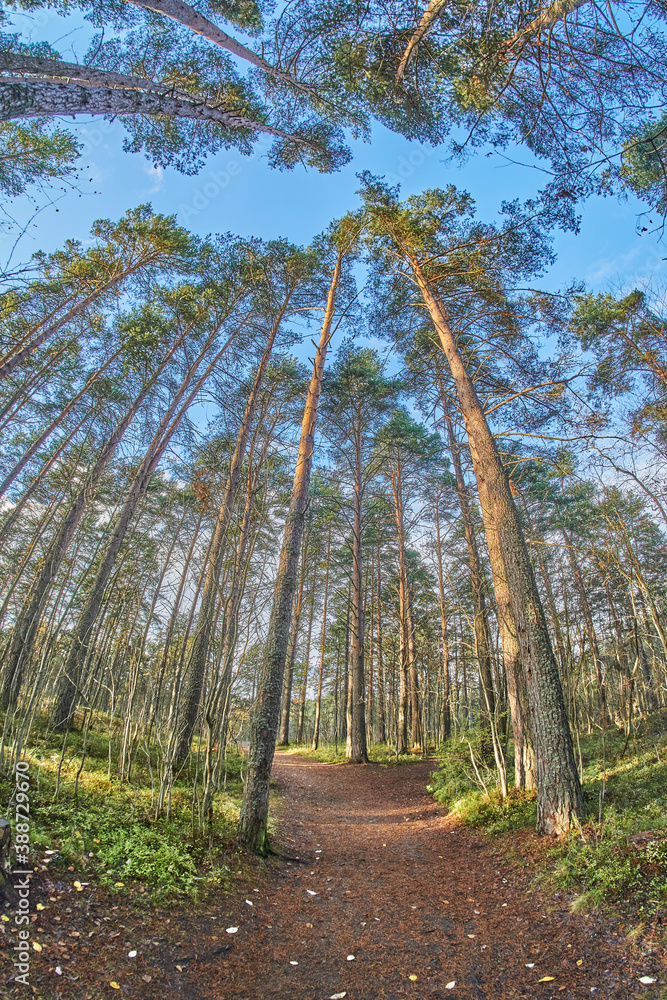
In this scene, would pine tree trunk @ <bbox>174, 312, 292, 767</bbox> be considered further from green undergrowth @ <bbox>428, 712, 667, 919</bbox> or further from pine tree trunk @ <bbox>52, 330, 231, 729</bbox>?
green undergrowth @ <bbox>428, 712, 667, 919</bbox>

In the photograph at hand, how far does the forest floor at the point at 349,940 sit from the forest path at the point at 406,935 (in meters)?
0.01

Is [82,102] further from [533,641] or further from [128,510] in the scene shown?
[533,641]

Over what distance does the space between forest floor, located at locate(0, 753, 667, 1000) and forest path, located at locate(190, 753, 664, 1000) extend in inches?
0.5

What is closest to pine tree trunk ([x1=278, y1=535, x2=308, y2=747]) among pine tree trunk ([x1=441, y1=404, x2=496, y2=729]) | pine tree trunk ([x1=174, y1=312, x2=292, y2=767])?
pine tree trunk ([x1=441, y1=404, x2=496, y2=729])

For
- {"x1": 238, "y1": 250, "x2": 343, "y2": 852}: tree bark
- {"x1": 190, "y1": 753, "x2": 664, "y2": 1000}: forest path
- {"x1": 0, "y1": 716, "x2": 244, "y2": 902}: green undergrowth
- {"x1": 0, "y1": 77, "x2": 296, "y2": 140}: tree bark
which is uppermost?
{"x1": 0, "y1": 77, "x2": 296, "y2": 140}: tree bark

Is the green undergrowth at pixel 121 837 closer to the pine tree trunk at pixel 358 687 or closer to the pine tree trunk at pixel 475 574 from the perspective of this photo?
the pine tree trunk at pixel 475 574

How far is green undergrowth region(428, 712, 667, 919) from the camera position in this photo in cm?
303

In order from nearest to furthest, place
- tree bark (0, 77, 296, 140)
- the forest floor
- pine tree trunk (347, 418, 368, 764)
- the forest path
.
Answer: the forest floor
the forest path
tree bark (0, 77, 296, 140)
pine tree trunk (347, 418, 368, 764)

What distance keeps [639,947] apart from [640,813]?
1658 mm

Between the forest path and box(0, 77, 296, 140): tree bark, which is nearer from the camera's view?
the forest path

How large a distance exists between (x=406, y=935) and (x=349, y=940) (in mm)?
440

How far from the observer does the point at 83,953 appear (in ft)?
7.69

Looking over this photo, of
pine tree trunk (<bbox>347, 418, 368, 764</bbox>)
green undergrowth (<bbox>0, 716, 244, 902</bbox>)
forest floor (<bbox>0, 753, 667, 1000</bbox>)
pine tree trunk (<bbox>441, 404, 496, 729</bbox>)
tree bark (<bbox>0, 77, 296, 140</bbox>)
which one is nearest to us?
forest floor (<bbox>0, 753, 667, 1000</bbox>)

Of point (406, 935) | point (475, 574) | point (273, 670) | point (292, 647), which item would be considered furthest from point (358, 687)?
point (406, 935)
